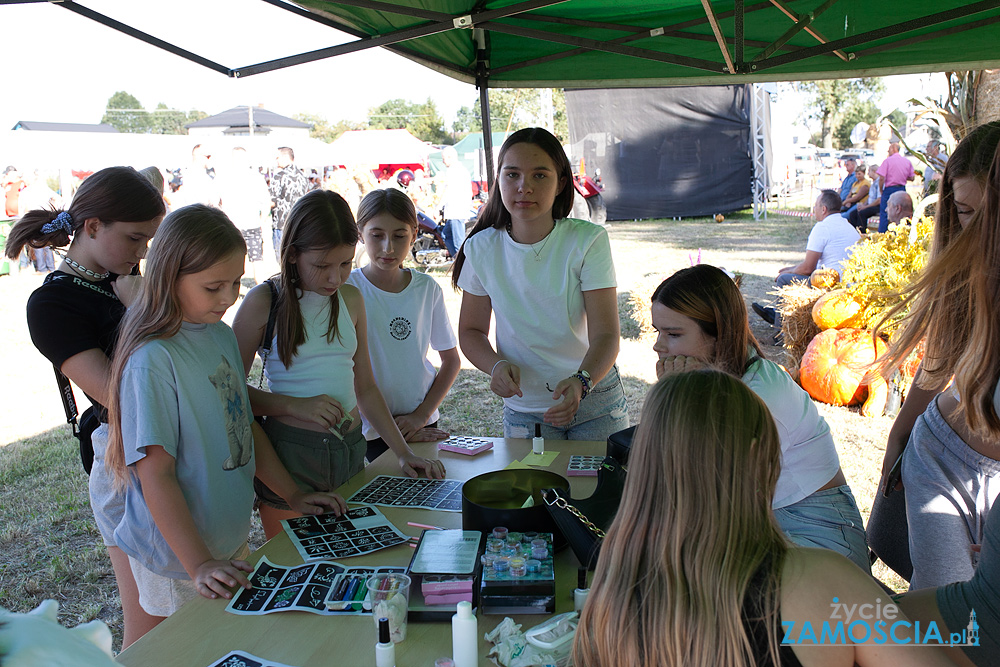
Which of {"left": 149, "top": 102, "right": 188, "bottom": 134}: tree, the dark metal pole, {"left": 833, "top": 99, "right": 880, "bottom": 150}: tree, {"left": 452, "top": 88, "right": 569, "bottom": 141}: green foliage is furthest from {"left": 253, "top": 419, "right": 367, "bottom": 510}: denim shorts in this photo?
{"left": 149, "top": 102, "right": 188, "bottom": 134}: tree

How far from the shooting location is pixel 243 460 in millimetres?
1761

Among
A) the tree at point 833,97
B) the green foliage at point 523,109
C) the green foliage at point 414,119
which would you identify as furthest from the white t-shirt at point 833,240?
the green foliage at point 414,119

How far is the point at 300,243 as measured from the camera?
2.00 m

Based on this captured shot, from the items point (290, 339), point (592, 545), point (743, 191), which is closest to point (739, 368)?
point (592, 545)

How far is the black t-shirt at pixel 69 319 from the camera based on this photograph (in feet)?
5.32

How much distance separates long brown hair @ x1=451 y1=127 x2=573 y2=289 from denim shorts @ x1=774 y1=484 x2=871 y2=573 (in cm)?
119

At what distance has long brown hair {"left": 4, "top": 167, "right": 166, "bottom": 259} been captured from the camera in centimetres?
177

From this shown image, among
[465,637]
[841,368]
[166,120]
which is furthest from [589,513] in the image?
[166,120]

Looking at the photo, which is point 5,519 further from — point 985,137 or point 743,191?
point 743,191

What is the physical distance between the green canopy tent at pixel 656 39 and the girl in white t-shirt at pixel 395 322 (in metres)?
0.69

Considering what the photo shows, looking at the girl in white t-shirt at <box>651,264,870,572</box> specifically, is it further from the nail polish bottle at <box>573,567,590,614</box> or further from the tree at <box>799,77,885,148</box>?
the tree at <box>799,77,885,148</box>

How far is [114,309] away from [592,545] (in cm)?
130

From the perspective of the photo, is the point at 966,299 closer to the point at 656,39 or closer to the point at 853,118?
the point at 656,39

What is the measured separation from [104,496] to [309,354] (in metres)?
0.63
